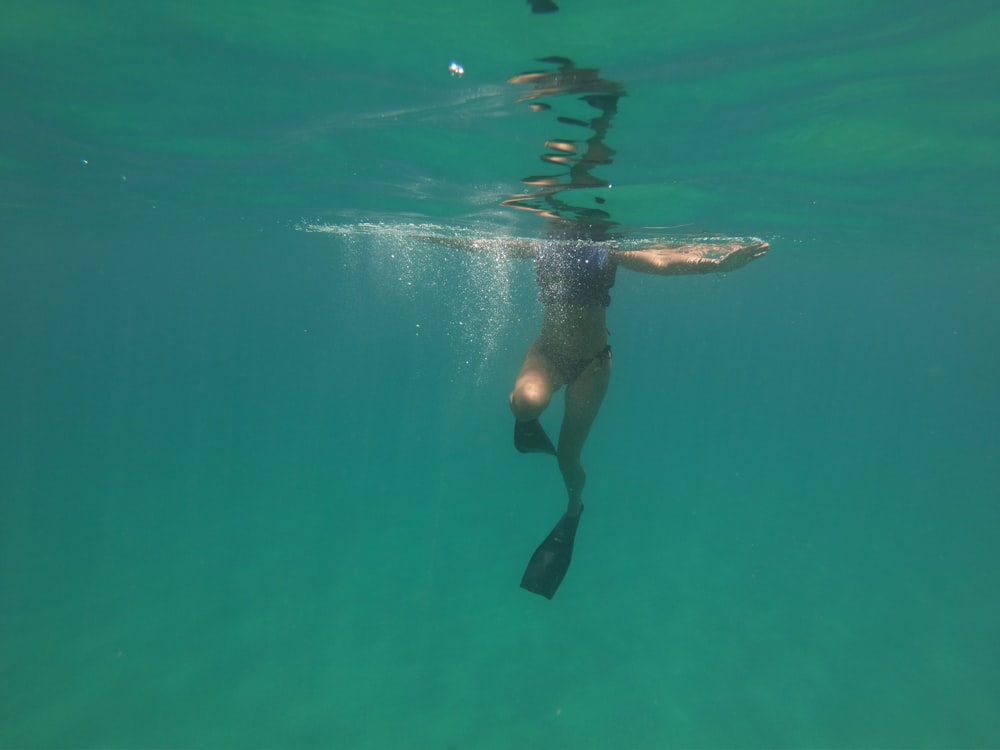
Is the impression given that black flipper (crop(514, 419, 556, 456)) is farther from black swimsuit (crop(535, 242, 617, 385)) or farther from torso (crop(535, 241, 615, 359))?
torso (crop(535, 241, 615, 359))

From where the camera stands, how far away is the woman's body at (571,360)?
25.1 feet

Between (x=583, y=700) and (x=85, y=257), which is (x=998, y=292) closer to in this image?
(x=583, y=700)

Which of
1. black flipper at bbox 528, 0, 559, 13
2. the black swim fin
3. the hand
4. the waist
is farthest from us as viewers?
the black swim fin

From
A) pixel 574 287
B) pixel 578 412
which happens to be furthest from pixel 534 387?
pixel 574 287

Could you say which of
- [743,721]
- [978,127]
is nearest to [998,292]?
[978,127]

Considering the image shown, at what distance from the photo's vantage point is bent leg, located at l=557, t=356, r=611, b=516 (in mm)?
8227

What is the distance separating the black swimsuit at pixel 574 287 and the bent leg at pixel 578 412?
0.11 meters

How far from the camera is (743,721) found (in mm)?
9914

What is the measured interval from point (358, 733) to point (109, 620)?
687 centimetres

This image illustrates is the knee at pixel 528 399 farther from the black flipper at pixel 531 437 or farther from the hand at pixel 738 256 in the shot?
the hand at pixel 738 256

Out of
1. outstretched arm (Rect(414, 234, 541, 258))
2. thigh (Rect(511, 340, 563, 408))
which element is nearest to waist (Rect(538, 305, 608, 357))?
thigh (Rect(511, 340, 563, 408))

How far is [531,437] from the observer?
25.0 feet

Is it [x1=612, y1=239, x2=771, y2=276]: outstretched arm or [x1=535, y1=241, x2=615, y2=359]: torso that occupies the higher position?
[x1=612, y1=239, x2=771, y2=276]: outstretched arm

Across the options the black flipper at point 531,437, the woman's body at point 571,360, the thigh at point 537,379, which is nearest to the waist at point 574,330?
the woman's body at point 571,360
